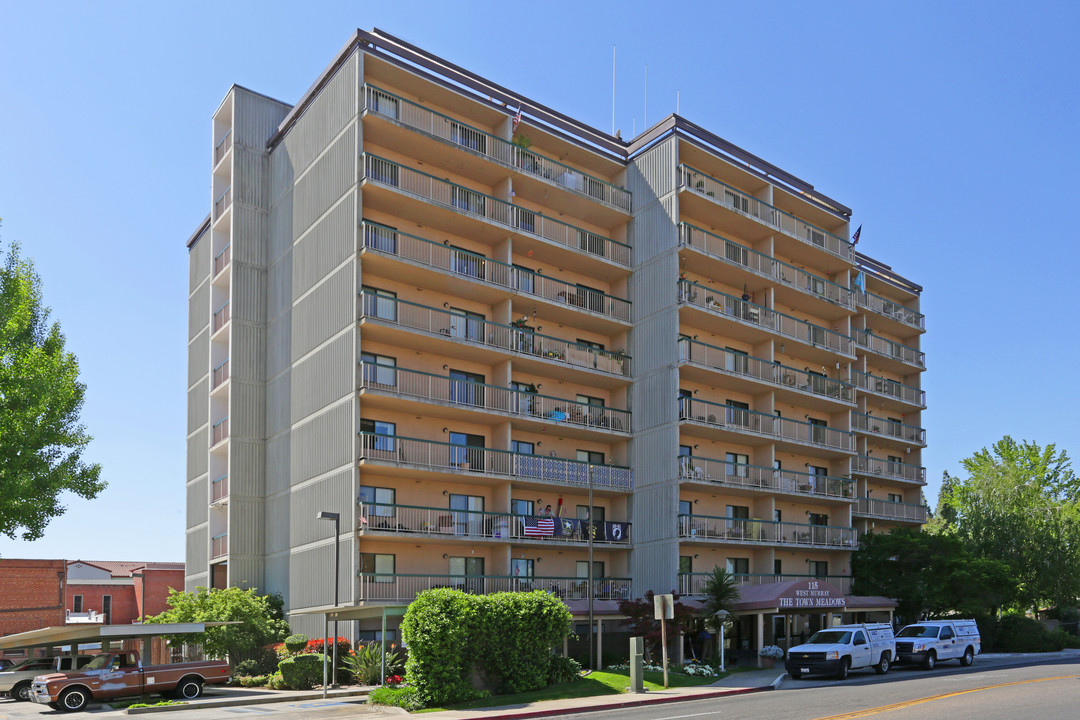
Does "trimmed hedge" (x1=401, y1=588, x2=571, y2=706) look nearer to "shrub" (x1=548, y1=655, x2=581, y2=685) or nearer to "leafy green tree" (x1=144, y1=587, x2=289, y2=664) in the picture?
"shrub" (x1=548, y1=655, x2=581, y2=685)

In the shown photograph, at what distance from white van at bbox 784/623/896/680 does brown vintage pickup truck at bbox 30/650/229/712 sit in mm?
20079

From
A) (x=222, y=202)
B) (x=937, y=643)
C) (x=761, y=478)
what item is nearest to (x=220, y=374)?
(x=222, y=202)

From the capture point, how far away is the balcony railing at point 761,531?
43219mm

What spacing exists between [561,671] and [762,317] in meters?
25.1

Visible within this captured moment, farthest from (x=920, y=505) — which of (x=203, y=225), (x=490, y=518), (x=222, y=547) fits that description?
(x=203, y=225)

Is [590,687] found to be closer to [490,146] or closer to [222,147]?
[490,146]

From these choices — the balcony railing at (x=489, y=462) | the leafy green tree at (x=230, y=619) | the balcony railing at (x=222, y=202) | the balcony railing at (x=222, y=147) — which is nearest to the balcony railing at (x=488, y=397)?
the balcony railing at (x=489, y=462)

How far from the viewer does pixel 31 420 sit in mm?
34625

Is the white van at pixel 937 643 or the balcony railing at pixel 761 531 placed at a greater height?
the balcony railing at pixel 761 531

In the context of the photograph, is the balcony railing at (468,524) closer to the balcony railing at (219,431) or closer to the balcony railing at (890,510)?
the balcony railing at (219,431)

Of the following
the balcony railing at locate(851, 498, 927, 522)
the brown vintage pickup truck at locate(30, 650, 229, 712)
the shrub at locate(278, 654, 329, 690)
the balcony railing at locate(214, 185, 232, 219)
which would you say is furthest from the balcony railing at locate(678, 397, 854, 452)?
the balcony railing at locate(214, 185, 232, 219)

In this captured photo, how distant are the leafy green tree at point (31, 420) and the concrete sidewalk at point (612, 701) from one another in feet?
62.1

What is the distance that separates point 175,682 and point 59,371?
1281 centimetres

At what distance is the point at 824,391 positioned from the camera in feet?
173
